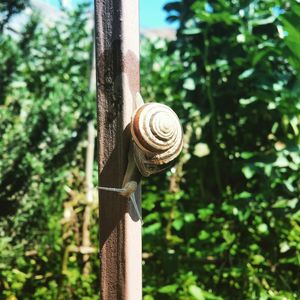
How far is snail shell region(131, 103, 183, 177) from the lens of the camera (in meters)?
1.02

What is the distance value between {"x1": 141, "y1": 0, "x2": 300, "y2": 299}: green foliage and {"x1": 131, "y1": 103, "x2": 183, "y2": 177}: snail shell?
1.01 m

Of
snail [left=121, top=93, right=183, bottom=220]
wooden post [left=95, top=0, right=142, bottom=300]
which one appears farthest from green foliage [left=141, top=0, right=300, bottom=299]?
snail [left=121, top=93, right=183, bottom=220]

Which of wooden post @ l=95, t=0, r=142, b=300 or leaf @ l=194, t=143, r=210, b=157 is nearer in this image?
wooden post @ l=95, t=0, r=142, b=300

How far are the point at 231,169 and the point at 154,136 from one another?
1797 mm

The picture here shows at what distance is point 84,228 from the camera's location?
265cm

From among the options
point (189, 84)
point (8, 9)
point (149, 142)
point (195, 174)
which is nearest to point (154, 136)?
point (149, 142)

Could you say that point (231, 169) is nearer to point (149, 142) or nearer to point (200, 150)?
point (200, 150)

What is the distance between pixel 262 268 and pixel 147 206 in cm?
68

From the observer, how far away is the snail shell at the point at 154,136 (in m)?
1.02

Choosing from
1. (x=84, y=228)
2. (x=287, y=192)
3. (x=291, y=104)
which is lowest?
(x=84, y=228)

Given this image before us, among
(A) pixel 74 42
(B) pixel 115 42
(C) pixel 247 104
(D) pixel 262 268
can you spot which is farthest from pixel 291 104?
(A) pixel 74 42

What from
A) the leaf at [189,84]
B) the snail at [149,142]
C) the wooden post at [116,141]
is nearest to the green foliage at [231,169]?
the leaf at [189,84]

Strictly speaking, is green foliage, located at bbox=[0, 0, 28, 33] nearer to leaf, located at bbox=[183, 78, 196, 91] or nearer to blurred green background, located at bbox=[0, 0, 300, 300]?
blurred green background, located at bbox=[0, 0, 300, 300]

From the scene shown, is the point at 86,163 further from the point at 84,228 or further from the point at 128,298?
the point at 128,298
